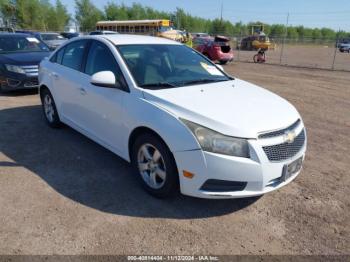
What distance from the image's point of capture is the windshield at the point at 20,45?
9.23 metres

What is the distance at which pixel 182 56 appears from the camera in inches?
179

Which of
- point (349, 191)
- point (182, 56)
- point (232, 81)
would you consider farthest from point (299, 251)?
point (182, 56)

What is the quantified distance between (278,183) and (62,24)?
69034mm

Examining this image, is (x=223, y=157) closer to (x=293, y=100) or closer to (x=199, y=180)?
(x=199, y=180)

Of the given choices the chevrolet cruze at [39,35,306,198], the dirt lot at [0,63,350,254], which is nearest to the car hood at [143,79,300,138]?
the chevrolet cruze at [39,35,306,198]

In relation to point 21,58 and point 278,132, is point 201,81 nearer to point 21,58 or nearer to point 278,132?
point 278,132

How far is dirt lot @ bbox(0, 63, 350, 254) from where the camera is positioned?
2.87 meters

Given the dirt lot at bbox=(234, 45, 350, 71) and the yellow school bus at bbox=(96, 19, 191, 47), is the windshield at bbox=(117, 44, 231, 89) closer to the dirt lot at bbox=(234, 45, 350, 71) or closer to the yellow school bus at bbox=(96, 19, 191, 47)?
the dirt lot at bbox=(234, 45, 350, 71)

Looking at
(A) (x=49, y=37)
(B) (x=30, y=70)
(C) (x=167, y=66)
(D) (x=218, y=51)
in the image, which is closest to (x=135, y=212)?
(C) (x=167, y=66)

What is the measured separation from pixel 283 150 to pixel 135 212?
5.24ft

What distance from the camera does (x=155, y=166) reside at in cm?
346

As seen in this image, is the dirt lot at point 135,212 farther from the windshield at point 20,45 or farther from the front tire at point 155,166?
the windshield at point 20,45

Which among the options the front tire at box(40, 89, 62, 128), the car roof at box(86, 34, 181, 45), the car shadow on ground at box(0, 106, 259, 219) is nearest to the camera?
the car shadow on ground at box(0, 106, 259, 219)

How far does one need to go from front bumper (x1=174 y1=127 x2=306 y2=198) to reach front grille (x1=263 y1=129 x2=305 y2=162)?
0.05 meters
